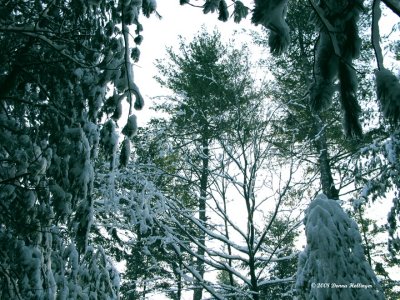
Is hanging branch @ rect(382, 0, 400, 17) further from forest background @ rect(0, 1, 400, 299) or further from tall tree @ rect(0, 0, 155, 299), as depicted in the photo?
tall tree @ rect(0, 0, 155, 299)

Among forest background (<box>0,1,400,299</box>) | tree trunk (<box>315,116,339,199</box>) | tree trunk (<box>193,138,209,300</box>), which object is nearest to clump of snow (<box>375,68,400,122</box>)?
forest background (<box>0,1,400,299</box>)

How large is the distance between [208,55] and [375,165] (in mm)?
5617

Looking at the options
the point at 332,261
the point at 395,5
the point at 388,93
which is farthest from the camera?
the point at 332,261

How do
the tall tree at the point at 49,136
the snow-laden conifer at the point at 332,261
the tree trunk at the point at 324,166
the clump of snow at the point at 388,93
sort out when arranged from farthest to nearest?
the tree trunk at the point at 324,166
the snow-laden conifer at the point at 332,261
the tall tree at the point at 49,136
the clump of snow at the point at 388,93

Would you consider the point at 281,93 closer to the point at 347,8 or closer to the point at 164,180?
the point at 164,180

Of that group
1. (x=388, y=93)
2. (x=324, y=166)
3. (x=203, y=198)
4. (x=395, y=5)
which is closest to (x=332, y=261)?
(x=203, y=198)

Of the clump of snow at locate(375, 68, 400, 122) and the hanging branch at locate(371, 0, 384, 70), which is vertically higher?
the hanging branch at locate(371, 0, 384, 70)

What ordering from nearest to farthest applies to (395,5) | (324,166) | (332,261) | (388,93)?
(395,5), (388,93), (332,261), (324,166)

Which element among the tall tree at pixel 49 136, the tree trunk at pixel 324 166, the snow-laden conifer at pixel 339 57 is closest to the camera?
the snow-laden conifer at pixel 339 57

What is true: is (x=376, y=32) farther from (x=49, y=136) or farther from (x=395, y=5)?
(x=49, y=136)

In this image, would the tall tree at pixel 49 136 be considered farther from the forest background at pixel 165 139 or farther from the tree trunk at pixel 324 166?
the tree trunk at pixel 324 166

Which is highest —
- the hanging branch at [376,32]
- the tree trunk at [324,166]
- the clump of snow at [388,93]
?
the tree trunk at [324,166]

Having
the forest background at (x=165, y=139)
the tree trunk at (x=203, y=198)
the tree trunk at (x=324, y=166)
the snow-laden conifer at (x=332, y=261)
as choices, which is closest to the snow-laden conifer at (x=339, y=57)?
the forest background at (x=165, y=139)

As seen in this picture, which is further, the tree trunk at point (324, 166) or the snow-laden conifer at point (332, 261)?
the tree trunk at point (324, 166)
